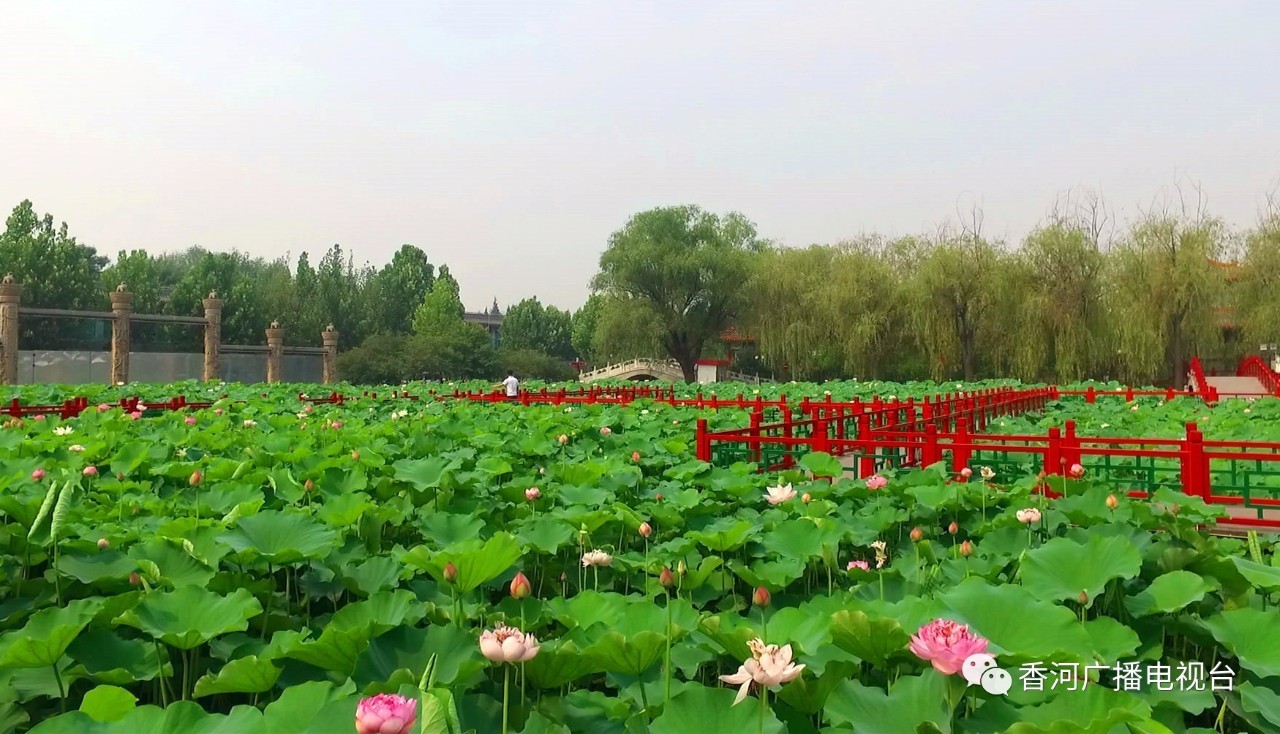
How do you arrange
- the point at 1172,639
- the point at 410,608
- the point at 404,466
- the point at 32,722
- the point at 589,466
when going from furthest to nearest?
the point at 589,466
the point at 404,466
the point at 1172,639
the point at 410,608
the point at 32,722

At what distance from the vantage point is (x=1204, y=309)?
67.7ft

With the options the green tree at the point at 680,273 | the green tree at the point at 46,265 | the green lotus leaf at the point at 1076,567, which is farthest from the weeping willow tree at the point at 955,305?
the green tree at the point at 46,265

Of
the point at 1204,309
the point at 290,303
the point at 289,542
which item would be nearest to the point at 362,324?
the point at 290,303

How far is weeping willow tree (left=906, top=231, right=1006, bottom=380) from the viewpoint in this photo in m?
22.7

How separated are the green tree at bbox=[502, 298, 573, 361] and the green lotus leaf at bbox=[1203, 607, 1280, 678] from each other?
4827 cm

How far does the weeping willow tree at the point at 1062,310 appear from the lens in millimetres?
21266

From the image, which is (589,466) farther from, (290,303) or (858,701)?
(290,303)

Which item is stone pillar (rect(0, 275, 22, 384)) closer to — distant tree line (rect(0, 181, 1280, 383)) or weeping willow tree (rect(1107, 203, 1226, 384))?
distant tree line (rect(0, 181, 1280, 383))

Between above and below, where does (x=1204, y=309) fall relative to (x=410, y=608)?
above

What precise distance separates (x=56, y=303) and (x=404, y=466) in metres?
32.5

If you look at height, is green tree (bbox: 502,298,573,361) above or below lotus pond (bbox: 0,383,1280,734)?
above

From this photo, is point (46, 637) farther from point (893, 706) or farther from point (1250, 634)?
point (1250, 634)

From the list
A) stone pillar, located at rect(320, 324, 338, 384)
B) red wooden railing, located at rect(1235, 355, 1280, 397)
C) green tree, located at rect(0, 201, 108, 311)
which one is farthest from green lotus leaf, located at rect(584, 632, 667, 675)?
green tree, located at rect(0, 201, 108, 311)

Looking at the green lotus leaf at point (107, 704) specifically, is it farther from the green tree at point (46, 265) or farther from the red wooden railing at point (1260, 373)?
the green tree at point (46, 265)
